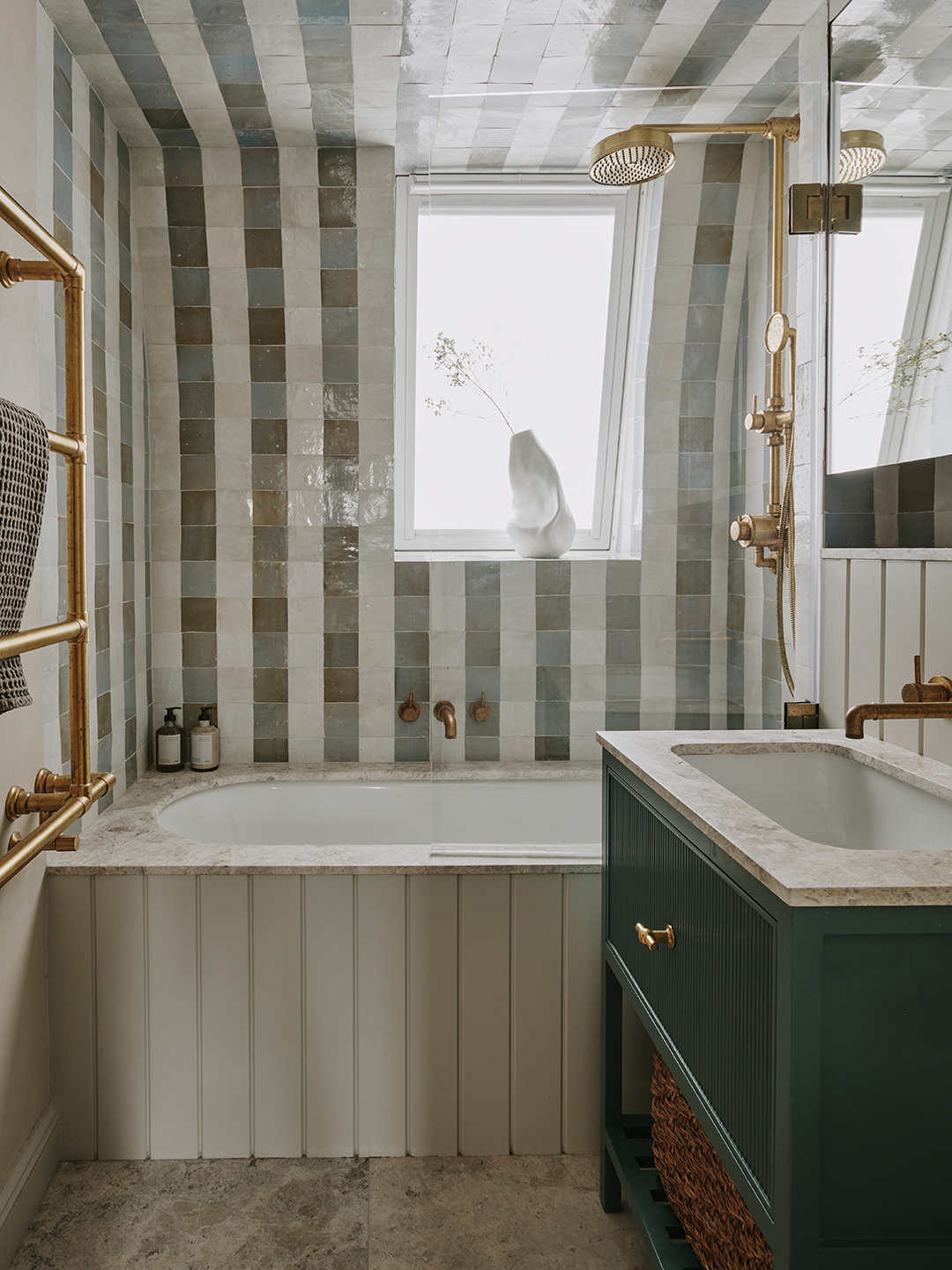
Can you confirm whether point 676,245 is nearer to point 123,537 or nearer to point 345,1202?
point 123,537

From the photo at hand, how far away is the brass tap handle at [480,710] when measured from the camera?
1.87 metres

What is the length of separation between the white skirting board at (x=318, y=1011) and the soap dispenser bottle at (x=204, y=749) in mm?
854

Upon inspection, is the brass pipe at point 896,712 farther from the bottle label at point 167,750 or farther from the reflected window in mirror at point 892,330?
the bottle label at point 167,750

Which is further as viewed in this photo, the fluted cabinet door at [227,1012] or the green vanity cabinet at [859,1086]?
the fluted cabinet door at [227,1012]

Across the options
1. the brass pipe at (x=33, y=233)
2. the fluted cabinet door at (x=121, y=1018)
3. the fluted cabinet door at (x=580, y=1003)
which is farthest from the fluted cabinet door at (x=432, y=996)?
the brass pipe at (x=33, y=233)

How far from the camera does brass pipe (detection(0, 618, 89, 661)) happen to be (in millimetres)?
1241

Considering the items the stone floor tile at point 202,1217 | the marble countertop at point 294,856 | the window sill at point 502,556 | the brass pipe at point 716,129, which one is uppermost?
the brass pipe at point 716,129

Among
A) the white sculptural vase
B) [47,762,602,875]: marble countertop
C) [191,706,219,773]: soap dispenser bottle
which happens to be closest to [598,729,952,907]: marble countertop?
[47,762,602,875]: marble countertop

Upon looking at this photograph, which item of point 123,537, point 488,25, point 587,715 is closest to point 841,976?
point 587,715

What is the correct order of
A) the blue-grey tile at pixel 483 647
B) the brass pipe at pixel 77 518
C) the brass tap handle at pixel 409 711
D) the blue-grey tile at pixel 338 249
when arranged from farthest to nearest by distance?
the brass tap handle at pixel 409 711 → the blue-grey tile at pixel 338 249 → the blue-grey tile at pixel 483 647 → the brass pipe at pixel 77 518

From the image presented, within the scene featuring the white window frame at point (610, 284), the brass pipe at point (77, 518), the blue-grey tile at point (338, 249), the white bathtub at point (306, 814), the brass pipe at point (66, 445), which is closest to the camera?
the brass pipe at point (66, 445)

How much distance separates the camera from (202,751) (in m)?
2.65

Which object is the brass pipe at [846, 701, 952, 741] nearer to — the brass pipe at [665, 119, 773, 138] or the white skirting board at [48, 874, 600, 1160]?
the white skirting board at [48, 874, 600, 1160]

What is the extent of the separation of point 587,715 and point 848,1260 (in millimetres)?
1068
